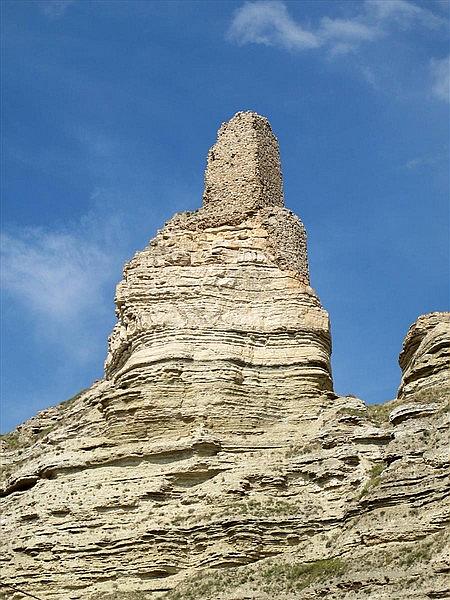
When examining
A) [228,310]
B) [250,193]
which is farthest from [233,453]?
[250,193]

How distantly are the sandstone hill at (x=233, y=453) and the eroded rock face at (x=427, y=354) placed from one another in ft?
0.27

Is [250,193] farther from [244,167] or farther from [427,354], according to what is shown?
[427,354]

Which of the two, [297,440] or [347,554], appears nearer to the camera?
[347,554]

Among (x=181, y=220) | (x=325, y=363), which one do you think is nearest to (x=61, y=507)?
(x=325, y=363)

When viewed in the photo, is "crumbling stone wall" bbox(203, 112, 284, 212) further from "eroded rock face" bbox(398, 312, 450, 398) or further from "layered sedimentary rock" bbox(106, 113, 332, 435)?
"eroded rock face" bbox(398, 312, 450, 398)

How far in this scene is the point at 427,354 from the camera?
4725cm

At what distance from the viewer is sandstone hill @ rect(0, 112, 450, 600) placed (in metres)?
39.5

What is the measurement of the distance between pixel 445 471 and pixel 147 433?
41.5 ft

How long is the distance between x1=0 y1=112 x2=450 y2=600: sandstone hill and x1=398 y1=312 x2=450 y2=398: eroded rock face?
0.27 ft

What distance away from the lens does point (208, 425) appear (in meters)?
46.5

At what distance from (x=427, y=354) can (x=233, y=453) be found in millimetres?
8262

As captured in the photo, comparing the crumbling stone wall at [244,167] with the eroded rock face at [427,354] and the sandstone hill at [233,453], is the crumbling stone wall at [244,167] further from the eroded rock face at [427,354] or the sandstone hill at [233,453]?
the eroded rock face at [427,354]

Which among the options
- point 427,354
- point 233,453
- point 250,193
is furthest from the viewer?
point 250,193

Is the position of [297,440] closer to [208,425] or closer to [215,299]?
[208,425]
